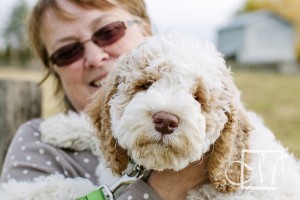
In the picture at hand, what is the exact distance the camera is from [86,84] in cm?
417

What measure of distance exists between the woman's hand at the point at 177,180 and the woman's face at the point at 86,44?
1130mm

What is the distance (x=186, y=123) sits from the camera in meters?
2.57

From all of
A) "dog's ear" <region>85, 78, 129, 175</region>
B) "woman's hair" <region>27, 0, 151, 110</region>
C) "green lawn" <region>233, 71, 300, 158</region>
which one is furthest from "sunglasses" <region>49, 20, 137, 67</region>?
"green lawn" <region>233, 71, 300, 158</region>

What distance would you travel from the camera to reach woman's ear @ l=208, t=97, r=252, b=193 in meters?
2.88

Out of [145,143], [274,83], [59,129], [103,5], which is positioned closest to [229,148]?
[145,143]

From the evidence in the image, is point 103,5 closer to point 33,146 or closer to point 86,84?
point 86,84

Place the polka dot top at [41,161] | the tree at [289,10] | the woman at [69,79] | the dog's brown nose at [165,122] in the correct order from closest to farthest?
the dog's brown nose at [165,122] < the woman at [69,79] < the polka dot top at [41,161] < the tree at [289,10]

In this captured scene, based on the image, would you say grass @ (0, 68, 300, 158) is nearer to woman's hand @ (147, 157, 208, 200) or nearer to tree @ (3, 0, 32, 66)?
woman's hand @ (147, 157, 208, 200)

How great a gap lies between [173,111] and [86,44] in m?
1.68

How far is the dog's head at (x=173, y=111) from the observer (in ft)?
8.47

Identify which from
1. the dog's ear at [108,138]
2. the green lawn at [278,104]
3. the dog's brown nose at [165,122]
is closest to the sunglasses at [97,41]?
the dog's ear at [108,138]

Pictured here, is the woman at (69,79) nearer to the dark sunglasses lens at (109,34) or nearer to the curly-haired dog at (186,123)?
the dark sunglasses lens at (109,34)

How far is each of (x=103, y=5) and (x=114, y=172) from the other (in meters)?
1.51

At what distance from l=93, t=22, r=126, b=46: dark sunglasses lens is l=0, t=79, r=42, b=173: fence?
3.45ft
